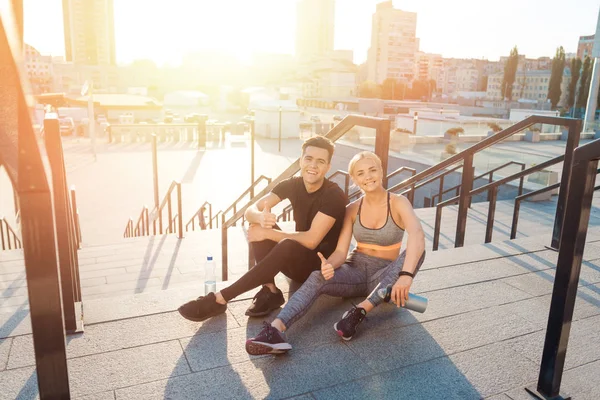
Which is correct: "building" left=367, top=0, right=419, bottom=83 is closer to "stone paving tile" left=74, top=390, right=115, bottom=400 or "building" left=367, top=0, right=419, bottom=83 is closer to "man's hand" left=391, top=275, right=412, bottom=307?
"man's hand" left=391, top=275, right=412, bottom=307

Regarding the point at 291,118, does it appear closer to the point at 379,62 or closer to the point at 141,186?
the point at 141,186

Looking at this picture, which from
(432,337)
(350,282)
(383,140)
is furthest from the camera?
(383,140)

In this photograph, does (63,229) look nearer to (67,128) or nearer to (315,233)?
(315,233)

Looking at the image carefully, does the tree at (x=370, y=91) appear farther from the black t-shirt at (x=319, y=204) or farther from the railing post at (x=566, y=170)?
the black t-shirt at (x=319, y=204)

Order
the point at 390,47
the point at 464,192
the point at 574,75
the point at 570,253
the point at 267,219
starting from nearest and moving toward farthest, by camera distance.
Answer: the point at 570,253, the point at 267,219, the point at 464,192, the point at 574,75, the point at 390,47

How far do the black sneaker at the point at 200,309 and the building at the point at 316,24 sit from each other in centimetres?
16521

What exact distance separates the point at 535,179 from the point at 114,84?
105 m

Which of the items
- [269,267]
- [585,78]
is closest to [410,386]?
[269,267]

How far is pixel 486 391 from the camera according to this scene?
Result: 2.18 m

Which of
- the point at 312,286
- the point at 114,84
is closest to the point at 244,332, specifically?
the point at 312,286

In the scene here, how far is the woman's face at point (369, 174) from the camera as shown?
9.11ft

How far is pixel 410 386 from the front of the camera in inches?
86.6

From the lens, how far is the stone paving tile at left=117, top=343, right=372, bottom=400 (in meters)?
2.11

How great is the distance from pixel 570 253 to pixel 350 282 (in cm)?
128
